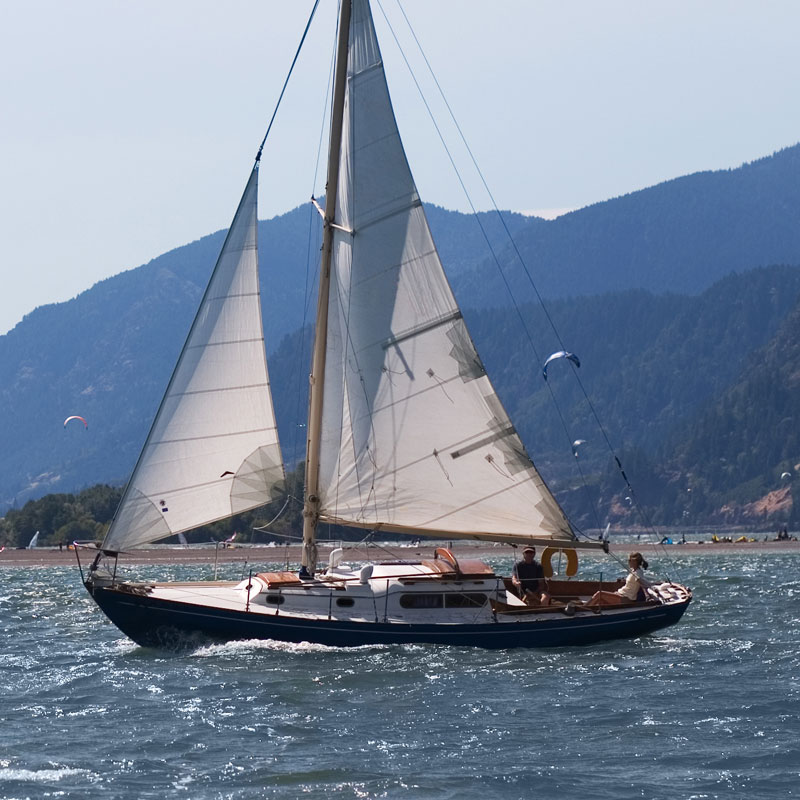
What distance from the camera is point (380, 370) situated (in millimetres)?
39969

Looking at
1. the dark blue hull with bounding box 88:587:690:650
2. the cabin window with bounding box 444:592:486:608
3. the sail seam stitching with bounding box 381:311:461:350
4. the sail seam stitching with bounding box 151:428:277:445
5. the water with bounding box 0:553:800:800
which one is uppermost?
the sail seam stitching with bounding box 381:311:461:350

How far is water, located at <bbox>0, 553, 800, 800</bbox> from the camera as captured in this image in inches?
926

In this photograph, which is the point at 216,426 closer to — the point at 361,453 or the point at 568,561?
the point at 361,453

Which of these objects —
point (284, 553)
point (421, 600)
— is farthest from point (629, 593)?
point (284, 553)

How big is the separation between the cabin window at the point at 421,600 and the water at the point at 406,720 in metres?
1.12

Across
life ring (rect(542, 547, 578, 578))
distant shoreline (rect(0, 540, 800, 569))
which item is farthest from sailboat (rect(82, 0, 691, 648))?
distant shoreline (rect(0, 540, 800, 569))

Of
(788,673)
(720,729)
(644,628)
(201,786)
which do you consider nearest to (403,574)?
(644,628)

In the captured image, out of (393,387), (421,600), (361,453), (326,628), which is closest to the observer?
(326,628)

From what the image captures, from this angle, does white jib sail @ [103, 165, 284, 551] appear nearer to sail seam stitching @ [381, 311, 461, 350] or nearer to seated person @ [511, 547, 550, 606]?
sail seam stitching @ [381, 311, 461, 350]

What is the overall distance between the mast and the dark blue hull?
7.02 feet

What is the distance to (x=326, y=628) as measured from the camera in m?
37.5

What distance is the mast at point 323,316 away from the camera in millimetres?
39250

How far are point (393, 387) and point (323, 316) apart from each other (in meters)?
2.64

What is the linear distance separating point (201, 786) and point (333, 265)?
19.1 m
